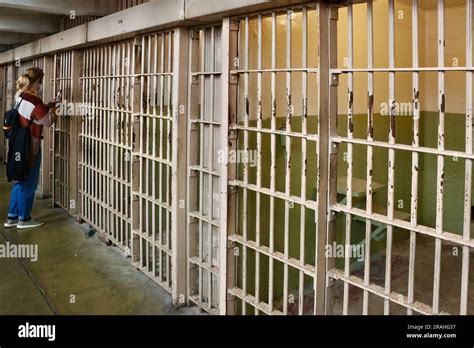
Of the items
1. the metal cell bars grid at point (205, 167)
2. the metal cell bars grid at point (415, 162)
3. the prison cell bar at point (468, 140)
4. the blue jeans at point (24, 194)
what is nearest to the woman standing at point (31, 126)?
the blue jeans at point (24, 194)

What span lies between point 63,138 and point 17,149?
106 centimetres

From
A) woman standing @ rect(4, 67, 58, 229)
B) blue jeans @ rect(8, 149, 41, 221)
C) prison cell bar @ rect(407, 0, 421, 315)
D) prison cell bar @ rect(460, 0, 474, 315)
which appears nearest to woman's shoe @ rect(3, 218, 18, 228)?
woman standing @ rect(4, 67, 58, 229)

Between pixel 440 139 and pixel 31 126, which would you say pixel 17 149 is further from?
pixel 440 139


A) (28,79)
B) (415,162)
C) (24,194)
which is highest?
(28,79)

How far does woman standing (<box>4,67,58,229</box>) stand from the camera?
17.1 feet

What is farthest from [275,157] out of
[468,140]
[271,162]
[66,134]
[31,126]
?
[66,134]

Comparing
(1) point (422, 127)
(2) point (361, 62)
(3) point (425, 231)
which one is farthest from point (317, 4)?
(1) point (422, 127)

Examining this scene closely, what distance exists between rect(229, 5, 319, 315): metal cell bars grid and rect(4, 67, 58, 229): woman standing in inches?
127

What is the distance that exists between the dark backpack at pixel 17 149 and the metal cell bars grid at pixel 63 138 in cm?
73

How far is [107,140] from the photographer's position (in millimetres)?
4844

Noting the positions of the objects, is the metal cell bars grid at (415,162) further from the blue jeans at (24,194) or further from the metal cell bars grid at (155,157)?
the blue jeans at (24,194)

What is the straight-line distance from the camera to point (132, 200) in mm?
4156

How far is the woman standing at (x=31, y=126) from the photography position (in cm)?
522
